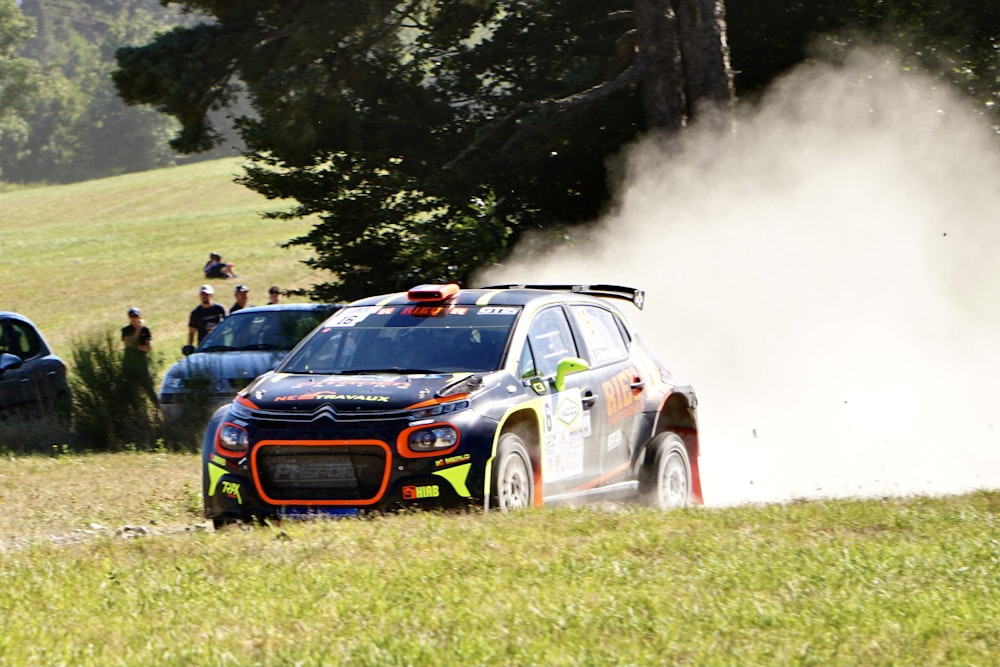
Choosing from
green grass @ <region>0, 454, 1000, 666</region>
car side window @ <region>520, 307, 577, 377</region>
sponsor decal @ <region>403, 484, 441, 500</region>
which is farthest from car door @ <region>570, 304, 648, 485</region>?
sponsor decal @ <region>403, 484, 441, 500</region>

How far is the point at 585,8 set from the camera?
2084 centimetres

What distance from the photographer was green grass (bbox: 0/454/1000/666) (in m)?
5.12

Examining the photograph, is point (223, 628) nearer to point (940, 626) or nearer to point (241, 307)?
point (940, 626)

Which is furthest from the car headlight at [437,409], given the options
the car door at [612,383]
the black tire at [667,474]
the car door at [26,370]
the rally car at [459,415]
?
the car door at [26,370]

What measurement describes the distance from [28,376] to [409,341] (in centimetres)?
821

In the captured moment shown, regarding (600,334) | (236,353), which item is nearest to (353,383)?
(600,334)

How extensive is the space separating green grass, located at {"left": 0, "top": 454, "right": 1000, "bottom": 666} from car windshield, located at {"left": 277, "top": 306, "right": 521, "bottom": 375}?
1.29 metres

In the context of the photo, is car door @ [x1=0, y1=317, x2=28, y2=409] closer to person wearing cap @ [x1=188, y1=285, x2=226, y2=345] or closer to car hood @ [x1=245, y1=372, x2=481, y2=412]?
person wearing cap @ [x1=188, y1=285, x2=226, y2=345]

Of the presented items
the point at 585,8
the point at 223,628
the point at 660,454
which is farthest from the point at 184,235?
the point at 223,628

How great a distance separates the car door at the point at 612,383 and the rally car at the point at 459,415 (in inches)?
0.5

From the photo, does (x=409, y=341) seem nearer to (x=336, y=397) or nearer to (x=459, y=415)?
(x=336, y=397)

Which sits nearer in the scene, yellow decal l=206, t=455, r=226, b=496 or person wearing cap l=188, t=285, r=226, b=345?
yellow decal l=206, t=455, r=226, b=496

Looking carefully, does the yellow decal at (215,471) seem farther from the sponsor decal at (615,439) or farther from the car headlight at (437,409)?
the sponsor decal at (615,439)

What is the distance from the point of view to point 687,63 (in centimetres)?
1880
